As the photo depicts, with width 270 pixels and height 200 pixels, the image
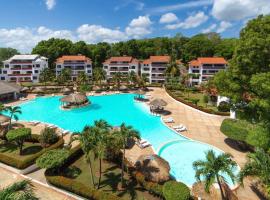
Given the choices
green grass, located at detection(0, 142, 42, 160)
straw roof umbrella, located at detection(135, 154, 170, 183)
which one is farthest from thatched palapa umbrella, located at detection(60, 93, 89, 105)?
straw roof umbrella, located at detection(135, 154, 170, 183)

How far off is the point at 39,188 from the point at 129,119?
22.8 meters

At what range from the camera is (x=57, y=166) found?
2062 centimetres

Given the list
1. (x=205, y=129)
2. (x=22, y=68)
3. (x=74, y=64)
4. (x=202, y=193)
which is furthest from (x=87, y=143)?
(x=22, y=68)

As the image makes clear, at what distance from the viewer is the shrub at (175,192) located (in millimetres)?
16391

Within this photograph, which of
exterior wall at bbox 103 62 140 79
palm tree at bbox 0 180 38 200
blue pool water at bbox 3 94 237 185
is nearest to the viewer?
palm tree at bbox 0 180 38 200

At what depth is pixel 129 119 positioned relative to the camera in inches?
1586

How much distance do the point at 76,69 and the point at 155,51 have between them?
40.4 m

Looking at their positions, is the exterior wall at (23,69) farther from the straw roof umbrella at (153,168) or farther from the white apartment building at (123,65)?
the straw roof umbrella at (153,168)

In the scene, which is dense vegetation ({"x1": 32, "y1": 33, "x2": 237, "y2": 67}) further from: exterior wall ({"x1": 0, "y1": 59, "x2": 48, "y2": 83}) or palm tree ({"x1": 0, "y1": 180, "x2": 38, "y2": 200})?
palm tree ({"x1": 0, "y1": 180, "x2": 38, "y2": 200})

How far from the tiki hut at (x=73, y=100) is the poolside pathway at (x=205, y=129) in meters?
19.7

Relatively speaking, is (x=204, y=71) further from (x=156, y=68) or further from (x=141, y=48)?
(x=141, y=48)

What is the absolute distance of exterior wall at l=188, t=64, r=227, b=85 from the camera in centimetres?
7219

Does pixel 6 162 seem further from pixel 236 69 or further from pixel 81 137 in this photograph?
pixel 236 69

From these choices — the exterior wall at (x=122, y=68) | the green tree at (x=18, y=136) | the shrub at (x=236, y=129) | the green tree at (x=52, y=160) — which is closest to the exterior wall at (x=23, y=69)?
the exterior wall at (x=122, y=68)
